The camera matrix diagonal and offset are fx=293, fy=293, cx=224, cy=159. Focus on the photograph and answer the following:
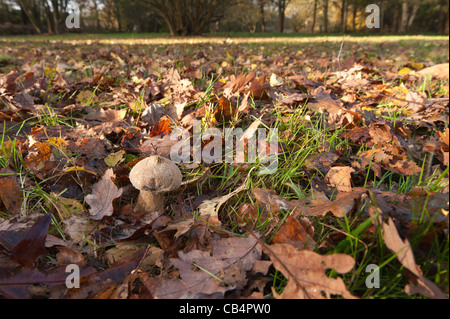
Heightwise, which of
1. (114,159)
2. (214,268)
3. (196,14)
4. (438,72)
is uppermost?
(196,14)

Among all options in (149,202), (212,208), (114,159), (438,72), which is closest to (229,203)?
(212,208)

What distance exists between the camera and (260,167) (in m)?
1.75

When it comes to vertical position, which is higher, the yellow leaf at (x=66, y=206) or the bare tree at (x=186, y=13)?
the bare tree at (x=186, y=13)

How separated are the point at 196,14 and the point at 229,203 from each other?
776 inches

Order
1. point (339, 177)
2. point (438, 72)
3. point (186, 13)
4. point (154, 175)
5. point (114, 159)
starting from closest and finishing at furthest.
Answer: point (154, 175) < point (339, 177) < point (114, 159) < point (438, 72) < point (186, 13)

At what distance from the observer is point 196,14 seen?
738 inches


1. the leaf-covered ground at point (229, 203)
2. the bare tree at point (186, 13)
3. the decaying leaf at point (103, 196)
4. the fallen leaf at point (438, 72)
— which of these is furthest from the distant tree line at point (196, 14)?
the decaying leaf at point (103, 196)

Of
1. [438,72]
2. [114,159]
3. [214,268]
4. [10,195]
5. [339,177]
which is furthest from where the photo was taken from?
[438,72]

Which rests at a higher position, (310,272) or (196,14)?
(196,14)

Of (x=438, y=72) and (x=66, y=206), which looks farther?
(x=438, y=72)

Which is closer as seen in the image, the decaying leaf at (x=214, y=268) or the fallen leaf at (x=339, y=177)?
the decaying leaf at (x=214, y=268)

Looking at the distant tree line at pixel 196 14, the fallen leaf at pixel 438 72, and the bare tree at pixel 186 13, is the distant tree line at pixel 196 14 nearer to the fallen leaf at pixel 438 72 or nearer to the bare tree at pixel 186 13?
the bare tree at pixel 186 13

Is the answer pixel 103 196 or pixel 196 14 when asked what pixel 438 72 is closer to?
pixel 103 196

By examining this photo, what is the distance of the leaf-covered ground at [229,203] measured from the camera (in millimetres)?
1052
